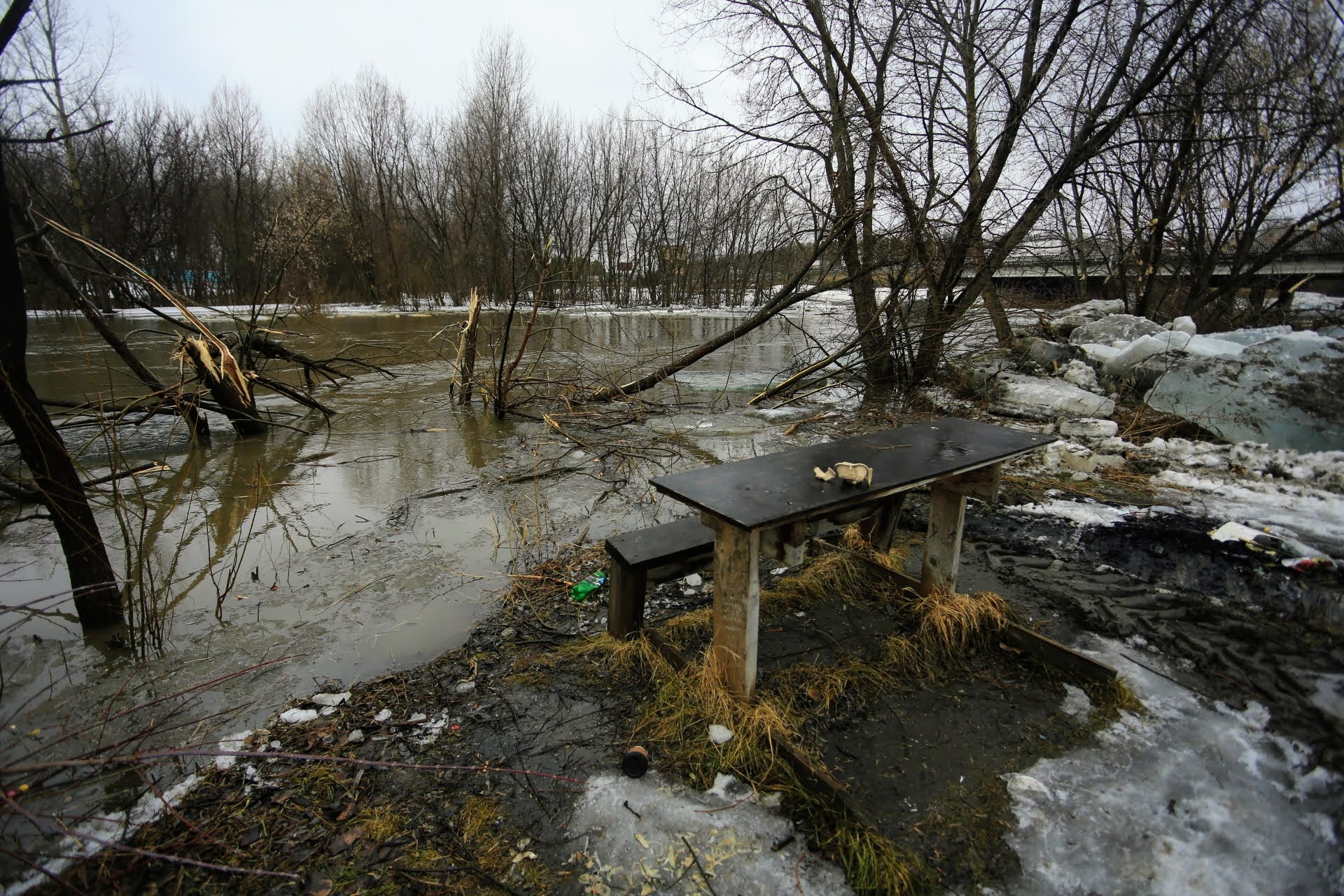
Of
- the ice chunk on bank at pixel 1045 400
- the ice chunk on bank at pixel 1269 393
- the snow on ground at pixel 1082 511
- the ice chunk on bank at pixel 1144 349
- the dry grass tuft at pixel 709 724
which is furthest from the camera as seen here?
the ice chunk on bank at pixel 1144 349

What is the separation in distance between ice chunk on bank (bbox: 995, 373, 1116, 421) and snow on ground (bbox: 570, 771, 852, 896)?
590 cm

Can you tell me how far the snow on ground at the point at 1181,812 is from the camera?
5.66ft

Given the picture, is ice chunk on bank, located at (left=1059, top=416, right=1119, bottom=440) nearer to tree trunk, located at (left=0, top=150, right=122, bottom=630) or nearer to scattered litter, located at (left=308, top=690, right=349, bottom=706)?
scattered litter, located at (left=308, top=690, right=349, bottom=706)

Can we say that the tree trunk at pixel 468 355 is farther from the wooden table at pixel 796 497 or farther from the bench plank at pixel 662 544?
the wooden table at pixel 796 497

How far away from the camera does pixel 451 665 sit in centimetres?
281

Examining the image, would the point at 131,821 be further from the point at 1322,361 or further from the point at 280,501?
the point at 1322,361

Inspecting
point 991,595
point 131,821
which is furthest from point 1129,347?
point 131,821

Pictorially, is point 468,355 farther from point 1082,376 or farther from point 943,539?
point 1082,376

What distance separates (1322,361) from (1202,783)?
5.62 m

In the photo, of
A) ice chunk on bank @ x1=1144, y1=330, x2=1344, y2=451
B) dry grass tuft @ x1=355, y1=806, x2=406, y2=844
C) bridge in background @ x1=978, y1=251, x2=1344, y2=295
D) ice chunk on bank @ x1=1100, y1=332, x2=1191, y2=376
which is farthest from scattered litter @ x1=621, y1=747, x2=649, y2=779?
bridge in background @ x1=978, y1=251, x2=1344, y2=295

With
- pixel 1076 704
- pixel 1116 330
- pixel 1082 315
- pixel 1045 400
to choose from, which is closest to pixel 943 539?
pixel 1076 704

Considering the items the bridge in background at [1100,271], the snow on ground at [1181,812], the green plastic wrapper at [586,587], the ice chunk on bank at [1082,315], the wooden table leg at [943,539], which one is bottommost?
the snow on ground at [1181,812]

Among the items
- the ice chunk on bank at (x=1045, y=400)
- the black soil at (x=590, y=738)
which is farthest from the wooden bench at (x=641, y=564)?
the ice chunk on bank at (x=1045, y=400)

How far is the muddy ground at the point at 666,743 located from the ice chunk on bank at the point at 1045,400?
2965 millimetres
